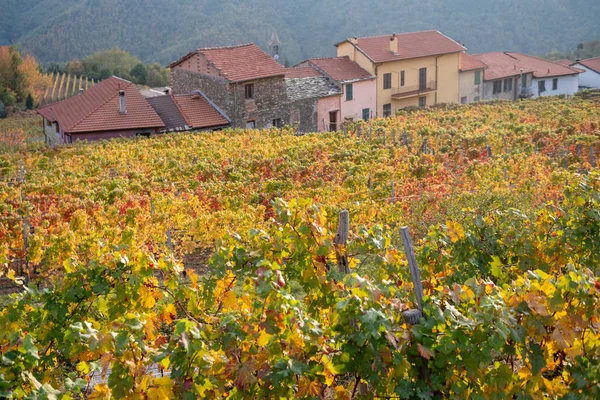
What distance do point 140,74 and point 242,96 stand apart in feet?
114

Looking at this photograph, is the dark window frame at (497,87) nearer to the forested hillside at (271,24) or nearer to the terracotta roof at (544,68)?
the terracotta roof at (544,68)

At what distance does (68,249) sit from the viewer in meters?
11.2

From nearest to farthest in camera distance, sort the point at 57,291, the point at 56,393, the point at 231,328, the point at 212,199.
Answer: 1. the point at 56,393
2. the point at 231,328
3. the point at 57,291
4. the point at 212,199

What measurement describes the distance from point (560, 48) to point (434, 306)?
343 feet

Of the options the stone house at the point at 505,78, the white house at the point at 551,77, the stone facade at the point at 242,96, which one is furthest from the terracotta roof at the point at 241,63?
the white house at the point at 551,77

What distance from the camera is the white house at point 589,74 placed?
2359 inches

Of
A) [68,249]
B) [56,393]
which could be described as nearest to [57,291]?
[56,393]

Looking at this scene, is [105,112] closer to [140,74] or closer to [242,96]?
[242,96]

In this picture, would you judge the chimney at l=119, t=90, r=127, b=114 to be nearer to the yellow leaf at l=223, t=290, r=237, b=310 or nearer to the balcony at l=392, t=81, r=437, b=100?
the balcony at l=392, t=81, r=437, b=100

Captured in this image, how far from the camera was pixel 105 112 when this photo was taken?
3250 centimetres

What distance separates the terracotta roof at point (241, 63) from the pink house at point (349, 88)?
4.88 metres

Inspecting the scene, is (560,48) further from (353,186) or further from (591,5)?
(353,186)

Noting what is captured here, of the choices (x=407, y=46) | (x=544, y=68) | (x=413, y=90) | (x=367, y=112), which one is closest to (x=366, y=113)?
(x=367, y=112)

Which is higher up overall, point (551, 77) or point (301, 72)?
point (301, 72)
